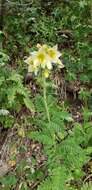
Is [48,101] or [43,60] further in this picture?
[48,101]

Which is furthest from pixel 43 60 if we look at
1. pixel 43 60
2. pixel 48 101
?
Answer: pixel 48 101

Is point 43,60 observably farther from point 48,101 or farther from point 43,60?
point 48,101

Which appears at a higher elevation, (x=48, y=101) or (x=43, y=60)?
(x=43, y=60)

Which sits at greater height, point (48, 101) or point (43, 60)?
point (43, 60)

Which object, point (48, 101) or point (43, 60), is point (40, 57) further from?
point (48, 101)

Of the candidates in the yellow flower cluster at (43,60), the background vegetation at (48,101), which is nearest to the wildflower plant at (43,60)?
the yellow flower cluster at (43,60)

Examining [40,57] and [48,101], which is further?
[48,101]

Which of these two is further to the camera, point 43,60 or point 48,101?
point 48,101

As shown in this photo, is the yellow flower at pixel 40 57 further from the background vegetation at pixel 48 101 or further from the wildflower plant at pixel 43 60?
the background vegetation at pixel 48 101

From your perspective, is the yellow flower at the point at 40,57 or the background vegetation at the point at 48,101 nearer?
the yellow flower at the point at 40,57

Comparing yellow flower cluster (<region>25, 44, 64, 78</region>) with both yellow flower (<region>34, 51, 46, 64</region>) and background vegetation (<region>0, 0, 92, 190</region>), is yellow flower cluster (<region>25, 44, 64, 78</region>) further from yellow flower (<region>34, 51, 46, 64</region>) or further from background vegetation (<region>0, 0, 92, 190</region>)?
background vegetation (<region>0, 0, 92, 190</region>)

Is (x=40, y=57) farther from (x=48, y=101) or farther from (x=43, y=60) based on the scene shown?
(x=48, y=101)

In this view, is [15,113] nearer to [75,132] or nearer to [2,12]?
[75,132]
